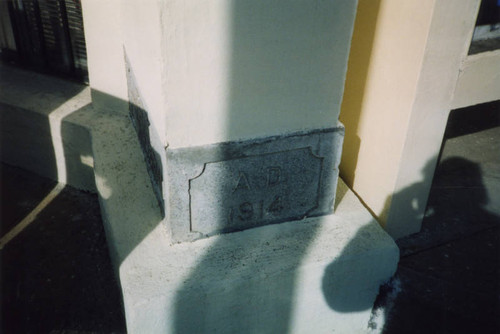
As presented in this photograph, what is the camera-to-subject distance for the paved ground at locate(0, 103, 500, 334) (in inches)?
117

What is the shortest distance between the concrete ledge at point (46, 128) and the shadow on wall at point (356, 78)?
6.43 feet

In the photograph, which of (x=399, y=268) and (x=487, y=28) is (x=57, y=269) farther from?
(x=487, y=28)

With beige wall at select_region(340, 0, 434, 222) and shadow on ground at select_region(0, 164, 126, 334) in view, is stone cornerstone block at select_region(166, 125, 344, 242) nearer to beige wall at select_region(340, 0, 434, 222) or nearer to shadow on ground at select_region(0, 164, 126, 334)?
beige wall at select_region(340, 0, 434, 222)

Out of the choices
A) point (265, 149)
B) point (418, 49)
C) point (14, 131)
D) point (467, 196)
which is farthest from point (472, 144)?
point (14, 131)

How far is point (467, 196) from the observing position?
3.76m

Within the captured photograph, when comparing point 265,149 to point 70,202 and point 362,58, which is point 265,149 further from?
point 70,202

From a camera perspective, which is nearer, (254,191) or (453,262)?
(254,191)

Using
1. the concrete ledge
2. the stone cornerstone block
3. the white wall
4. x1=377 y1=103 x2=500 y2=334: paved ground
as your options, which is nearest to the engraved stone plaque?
the stone cornerstone block

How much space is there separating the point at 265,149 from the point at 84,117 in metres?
1.93

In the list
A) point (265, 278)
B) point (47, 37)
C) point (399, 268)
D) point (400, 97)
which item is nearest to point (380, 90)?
point (400, 97)

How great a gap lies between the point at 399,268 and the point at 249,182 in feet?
3.74

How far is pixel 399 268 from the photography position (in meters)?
3.11

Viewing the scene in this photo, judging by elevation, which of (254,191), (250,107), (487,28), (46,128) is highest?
(487,28)

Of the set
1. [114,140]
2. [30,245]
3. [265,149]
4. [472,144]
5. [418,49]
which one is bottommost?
[30,245]
